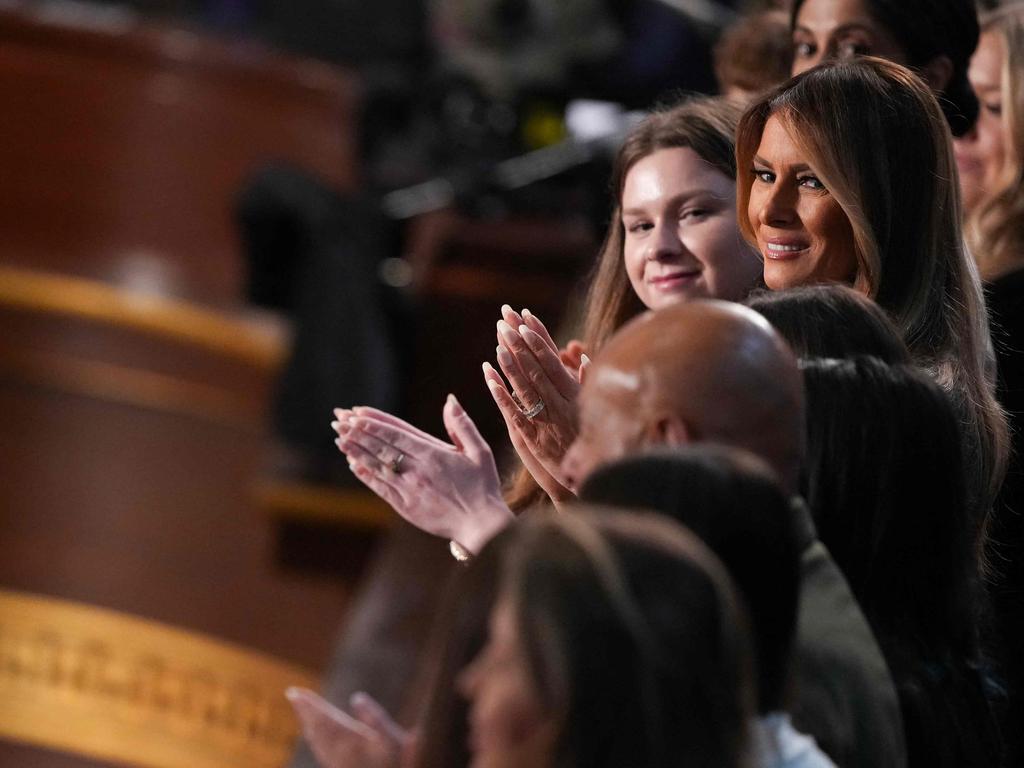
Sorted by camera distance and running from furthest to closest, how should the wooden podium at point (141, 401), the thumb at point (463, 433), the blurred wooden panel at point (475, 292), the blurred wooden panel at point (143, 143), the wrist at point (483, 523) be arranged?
1. the blurred wooden panel at point (143, 143)
2. the blurred wooden panel at point (475, 292)
3. the wooden podium at point (141, 401)
4. the thumb at point (463, 433)
5. the wrist at point (483, 523)

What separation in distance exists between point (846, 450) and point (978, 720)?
25 centimetres

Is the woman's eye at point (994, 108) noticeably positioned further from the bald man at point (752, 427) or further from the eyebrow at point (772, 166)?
the bald man at point (752, 427)

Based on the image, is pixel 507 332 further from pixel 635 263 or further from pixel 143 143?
pixel 143 143

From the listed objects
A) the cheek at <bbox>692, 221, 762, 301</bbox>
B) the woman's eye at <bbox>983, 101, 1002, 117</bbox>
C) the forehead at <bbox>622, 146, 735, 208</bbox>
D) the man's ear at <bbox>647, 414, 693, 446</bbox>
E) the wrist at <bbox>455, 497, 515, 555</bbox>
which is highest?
the woman's eye at <bbox>983, 101, 1002, 117</bbox>

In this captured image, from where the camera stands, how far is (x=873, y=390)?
1388 mm

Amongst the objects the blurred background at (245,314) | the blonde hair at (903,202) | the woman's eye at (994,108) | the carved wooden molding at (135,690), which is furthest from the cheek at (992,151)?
the carved wooden molding at (135,690)

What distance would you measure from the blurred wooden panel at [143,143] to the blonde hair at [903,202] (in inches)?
143

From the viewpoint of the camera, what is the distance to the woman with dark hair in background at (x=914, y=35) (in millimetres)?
2270

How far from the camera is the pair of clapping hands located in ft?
Answer: 5.37

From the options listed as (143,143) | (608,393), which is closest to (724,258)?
(608,393)

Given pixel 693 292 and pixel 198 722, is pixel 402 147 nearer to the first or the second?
pixel 198 722

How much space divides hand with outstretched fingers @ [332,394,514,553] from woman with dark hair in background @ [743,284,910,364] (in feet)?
1.05

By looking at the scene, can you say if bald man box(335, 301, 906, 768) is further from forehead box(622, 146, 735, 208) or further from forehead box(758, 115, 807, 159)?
forehead box(622, 146, 735, 208)

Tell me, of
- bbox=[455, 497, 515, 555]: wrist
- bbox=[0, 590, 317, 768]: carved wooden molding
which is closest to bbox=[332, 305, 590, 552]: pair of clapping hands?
bbox=[455, 497, 515, 555]: wrist
